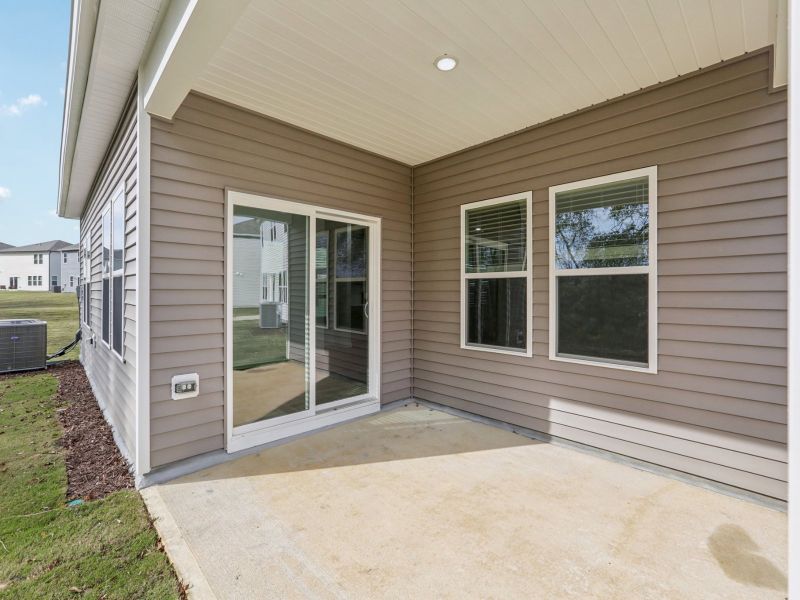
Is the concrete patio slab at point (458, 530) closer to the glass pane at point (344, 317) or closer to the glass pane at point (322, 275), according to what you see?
the glass pane at point (344, 317)

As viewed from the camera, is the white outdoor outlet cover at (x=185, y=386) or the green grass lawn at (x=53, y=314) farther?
the green grass lawn at (x=53, y=314)

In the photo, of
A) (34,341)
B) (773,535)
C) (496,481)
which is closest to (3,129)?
(34,341)

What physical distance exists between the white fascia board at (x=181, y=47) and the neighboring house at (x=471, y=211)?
15 mm

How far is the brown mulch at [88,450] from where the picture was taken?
2592mm

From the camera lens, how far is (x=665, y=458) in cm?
275

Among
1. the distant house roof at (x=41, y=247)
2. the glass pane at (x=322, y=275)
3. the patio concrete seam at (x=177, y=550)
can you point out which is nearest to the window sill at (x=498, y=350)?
the glass pane at (x=322, y=275)

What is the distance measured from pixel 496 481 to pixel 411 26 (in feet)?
9.98

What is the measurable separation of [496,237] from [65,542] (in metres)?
3.88

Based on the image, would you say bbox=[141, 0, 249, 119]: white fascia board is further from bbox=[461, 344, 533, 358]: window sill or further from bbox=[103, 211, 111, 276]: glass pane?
bbox=[461, 344, 533, 358]: window sill

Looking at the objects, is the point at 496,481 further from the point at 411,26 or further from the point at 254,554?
the point at 411,26

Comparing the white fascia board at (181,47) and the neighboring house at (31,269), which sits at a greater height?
the neighboring house at (31,269)

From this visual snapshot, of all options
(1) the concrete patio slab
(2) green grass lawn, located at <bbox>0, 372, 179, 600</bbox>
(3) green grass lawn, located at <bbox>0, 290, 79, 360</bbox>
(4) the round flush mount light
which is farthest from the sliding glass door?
(3) green grass lawn, located at <bbox>0, 290, 79, 360</bbox>

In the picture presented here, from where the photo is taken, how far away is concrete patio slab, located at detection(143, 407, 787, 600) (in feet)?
5.60

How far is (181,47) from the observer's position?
1.93 m
